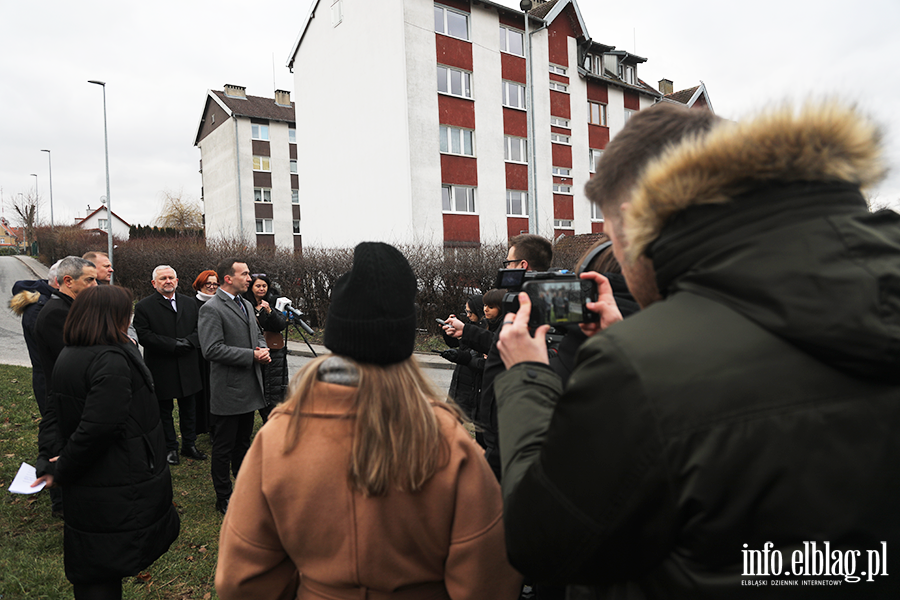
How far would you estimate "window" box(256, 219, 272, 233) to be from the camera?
3828 cm

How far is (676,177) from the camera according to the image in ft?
3.73

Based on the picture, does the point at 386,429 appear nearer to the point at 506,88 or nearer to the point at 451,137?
the point at 451,137

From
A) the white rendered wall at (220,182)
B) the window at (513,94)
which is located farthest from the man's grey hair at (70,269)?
the white rendered wall at (220,182)

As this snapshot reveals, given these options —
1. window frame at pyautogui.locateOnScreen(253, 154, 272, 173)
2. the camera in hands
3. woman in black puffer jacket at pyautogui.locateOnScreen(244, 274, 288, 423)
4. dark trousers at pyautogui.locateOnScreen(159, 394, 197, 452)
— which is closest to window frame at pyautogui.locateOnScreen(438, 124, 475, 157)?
woman in black puffer jacket at pyautogui.locateOnScreen(244, 274, 288, 423)

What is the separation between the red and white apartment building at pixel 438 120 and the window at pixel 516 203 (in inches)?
2.8

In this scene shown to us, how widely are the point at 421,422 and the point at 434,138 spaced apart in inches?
840

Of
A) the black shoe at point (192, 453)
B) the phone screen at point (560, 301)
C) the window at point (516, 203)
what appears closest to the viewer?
the phone screen at point (560, 301)

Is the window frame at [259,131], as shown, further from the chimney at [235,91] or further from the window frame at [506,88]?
the window frame at [506,88]

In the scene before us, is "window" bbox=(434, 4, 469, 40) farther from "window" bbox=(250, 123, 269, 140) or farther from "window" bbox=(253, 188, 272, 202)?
"window" bbox=(253, 188, 272, 202)

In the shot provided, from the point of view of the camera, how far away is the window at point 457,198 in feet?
73.7

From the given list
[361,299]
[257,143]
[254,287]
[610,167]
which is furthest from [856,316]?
[257,143]

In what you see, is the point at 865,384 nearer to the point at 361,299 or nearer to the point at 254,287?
the point at 361,299

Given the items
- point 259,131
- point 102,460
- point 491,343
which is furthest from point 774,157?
point 259,131

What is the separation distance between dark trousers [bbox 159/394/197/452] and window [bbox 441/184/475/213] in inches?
676
